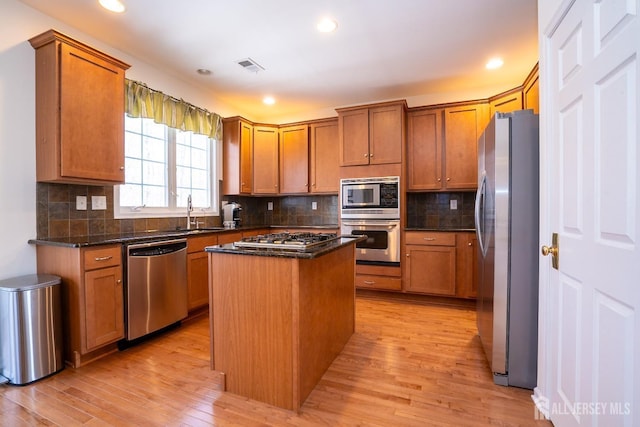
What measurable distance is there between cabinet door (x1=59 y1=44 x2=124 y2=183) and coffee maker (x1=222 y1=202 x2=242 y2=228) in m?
1.60

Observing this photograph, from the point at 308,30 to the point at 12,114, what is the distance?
2398 mm

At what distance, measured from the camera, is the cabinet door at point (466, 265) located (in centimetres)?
336

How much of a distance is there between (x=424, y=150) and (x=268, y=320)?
3.05 metres

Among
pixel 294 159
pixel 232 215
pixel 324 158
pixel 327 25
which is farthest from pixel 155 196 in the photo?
pixel 327 25

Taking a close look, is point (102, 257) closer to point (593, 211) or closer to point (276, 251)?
point (276, 251)

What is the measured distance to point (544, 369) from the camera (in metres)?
1.62

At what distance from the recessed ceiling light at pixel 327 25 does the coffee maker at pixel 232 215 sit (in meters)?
2.46

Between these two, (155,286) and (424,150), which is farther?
(424,150)

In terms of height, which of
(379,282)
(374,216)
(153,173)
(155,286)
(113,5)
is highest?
(113,5)

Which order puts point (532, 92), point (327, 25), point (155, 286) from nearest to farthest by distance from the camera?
point (327, 25) → point (155, 286) → point (532, 92)

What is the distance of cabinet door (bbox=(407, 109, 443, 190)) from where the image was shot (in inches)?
147

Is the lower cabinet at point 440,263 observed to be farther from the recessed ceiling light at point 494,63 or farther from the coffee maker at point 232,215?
the coffee maker at point 232,215

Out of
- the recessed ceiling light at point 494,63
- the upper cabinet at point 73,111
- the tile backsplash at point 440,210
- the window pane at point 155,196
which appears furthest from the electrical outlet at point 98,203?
the recessed ceiling light at point 494,63

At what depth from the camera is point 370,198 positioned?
148 inches
